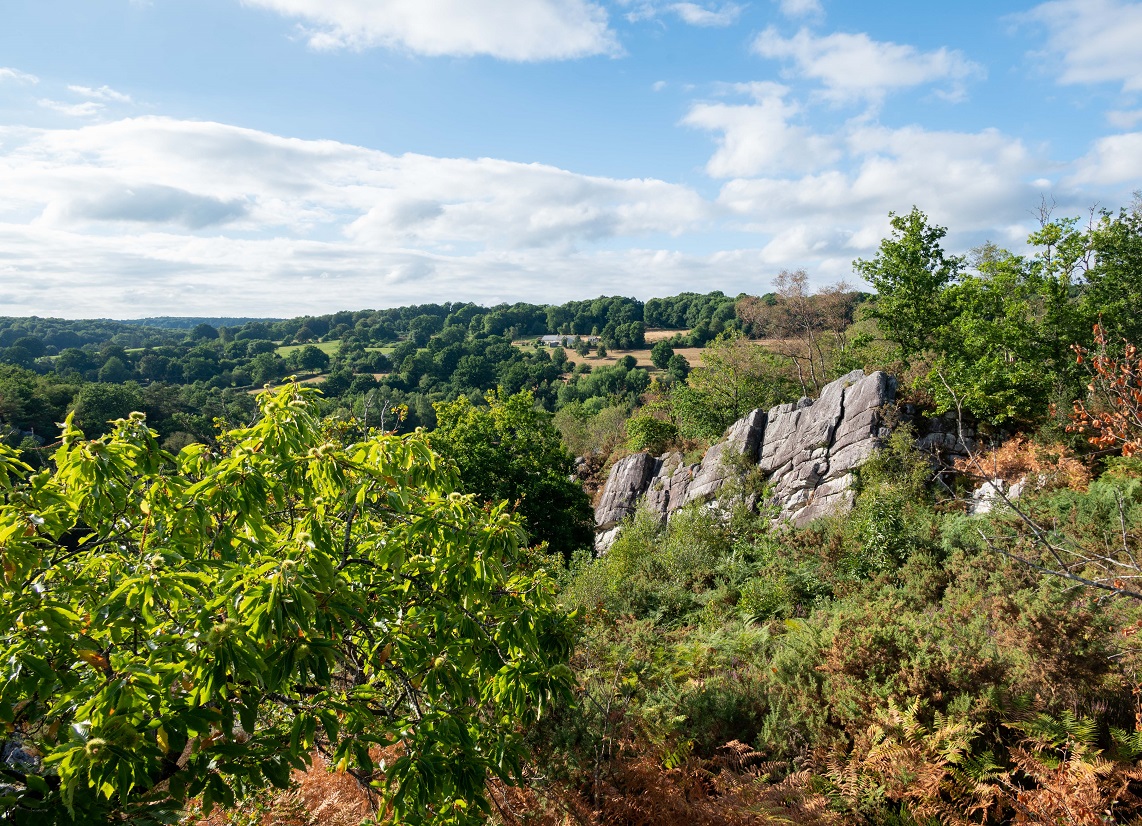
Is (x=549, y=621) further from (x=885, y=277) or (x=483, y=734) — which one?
(x=885, y=277)

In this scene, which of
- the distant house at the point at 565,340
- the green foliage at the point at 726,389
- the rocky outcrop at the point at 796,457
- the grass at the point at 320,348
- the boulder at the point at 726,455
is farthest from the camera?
the distant house at the point at 565,340

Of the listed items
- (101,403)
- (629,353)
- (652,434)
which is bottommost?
(101,403)

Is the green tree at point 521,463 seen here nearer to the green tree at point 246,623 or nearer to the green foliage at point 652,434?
the green foliage at point 652,434

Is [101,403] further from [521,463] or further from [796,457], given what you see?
[796,457]

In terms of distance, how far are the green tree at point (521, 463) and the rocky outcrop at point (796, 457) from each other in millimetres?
1574

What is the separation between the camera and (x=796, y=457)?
16.8m

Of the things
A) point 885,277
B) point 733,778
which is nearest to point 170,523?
point 733,778

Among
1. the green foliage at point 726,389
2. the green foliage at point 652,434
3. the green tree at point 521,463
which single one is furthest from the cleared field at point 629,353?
the green tree at point 521,463

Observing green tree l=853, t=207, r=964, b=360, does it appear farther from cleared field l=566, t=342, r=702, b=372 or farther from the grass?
the grass

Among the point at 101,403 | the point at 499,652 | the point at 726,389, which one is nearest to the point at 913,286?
the point at 726,389

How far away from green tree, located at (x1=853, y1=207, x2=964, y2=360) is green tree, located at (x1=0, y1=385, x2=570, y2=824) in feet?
64.0

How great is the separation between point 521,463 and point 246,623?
61.4 ft

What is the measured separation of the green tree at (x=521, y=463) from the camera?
67.4ft

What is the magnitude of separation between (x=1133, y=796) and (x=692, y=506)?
439 inches
